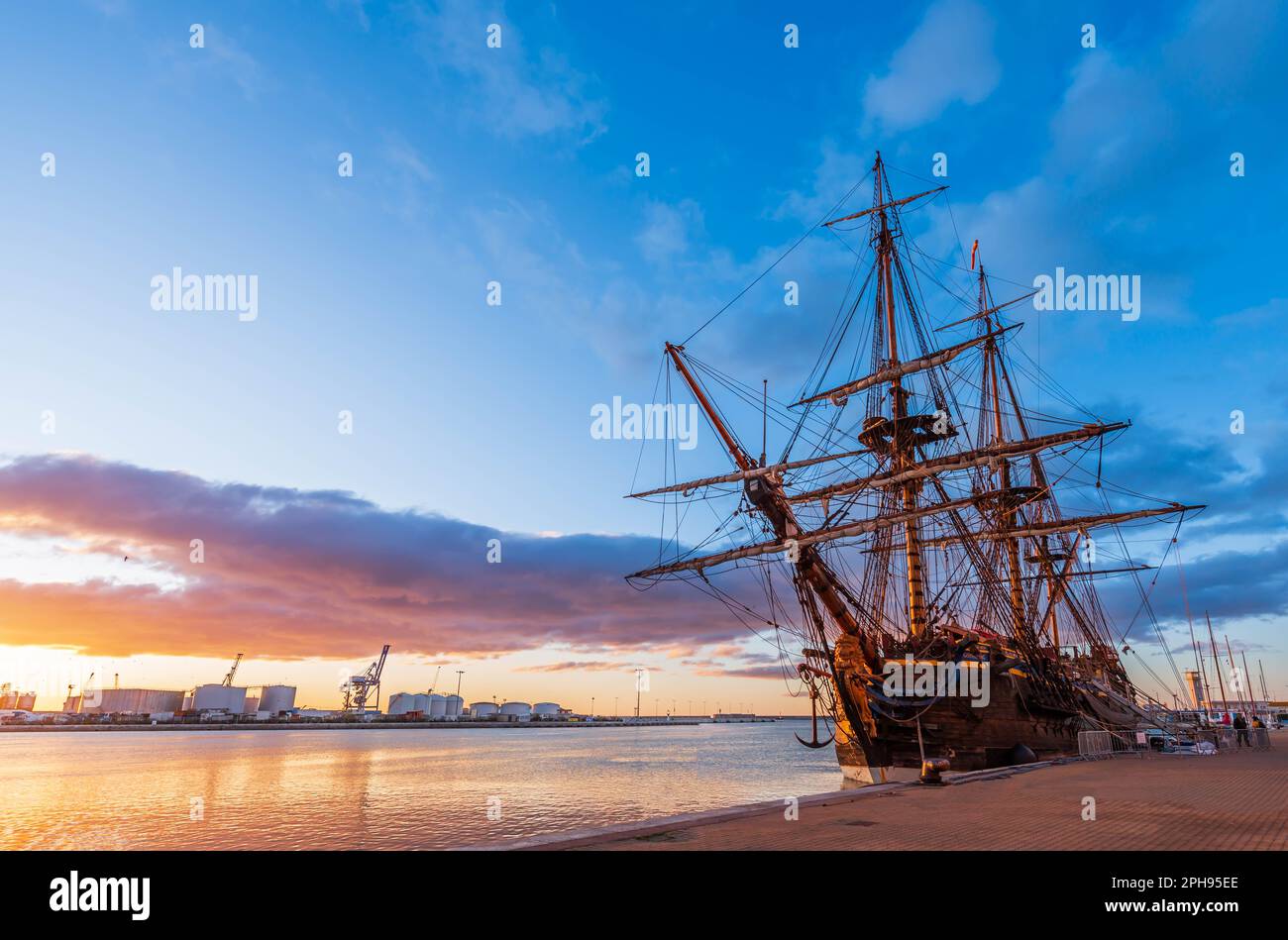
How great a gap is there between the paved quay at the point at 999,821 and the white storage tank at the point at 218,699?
718ft

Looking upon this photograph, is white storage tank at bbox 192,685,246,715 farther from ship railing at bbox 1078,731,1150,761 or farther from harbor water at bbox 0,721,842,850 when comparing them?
ship railing at bbox 1078,731,1150,761

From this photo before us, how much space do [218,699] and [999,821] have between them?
226 meters

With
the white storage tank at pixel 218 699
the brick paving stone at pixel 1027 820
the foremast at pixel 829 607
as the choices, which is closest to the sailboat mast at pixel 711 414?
the foremast at pixel 829 607

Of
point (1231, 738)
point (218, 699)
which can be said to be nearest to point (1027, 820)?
point (1231, 738)

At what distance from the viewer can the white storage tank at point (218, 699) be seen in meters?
190

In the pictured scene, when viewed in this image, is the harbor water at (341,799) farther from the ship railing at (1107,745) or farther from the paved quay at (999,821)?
the ship railing at (1107,745)

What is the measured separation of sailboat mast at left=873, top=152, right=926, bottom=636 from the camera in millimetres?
40312

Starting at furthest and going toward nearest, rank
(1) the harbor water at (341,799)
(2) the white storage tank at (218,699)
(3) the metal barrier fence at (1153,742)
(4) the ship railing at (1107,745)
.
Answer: (2) the white storage tank at (218,699) → (3) the metal barrier fence at (1153,742) → (4) the ship railing at (1107,745) → (1) the harbor water at (341,799)

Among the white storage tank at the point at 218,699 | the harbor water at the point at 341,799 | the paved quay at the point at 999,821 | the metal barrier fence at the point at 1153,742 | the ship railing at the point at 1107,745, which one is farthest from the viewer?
the white storage tank at the point at 218,699

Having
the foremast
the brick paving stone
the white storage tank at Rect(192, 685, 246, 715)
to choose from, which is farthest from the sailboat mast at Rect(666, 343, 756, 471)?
the white storage tank at Rect(192, 685, 246, 715)
